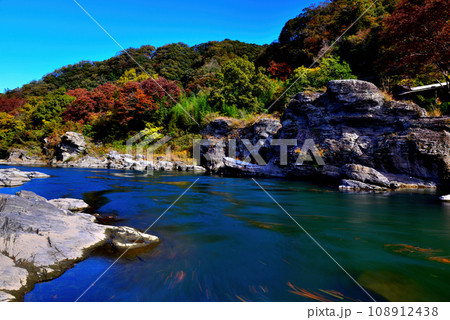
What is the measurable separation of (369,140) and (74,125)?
2547 cm

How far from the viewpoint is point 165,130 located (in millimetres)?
20797

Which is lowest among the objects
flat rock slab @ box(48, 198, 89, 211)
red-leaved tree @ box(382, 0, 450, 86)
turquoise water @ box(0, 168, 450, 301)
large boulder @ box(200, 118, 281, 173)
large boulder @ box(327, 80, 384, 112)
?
turquoise water @ box(0, 168, 450, 301)

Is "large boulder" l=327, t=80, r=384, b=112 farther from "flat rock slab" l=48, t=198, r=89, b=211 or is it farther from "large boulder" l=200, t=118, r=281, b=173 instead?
"flat rock slab" l=48, t=198, r=89, b=211

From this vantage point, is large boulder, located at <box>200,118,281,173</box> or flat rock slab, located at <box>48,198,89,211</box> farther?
large boulder, located at <box>200,118,281,173</box>

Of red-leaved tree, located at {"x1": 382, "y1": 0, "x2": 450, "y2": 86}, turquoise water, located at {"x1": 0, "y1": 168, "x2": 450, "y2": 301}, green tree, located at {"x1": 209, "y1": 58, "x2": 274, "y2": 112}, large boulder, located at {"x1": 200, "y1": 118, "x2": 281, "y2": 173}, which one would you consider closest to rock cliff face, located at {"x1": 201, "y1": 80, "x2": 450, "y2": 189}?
large boulder, located at {"x1": 200, "y1": 118, "x2": 281, "y2": 173}

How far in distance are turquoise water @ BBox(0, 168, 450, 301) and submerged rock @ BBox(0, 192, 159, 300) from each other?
16 cm

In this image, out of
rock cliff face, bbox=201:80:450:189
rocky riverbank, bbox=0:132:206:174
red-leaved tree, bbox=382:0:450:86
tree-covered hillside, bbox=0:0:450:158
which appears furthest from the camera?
rocky riverbank, bbox=0:132:206:174

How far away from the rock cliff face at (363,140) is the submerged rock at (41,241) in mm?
7572

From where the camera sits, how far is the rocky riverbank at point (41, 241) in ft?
6.61

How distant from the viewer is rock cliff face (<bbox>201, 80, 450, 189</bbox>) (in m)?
7.59

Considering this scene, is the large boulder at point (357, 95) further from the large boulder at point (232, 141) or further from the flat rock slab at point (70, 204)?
the flat rock slab at point (70, 204)
